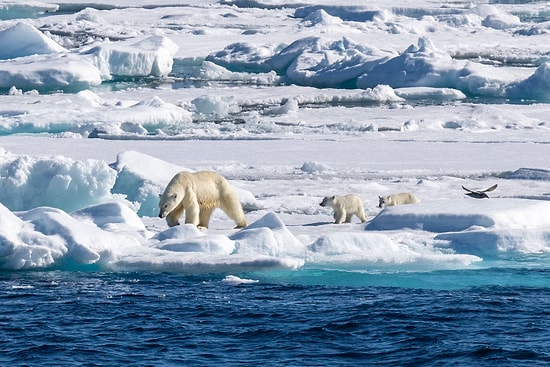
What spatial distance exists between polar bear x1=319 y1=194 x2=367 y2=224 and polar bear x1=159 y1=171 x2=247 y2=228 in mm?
1101

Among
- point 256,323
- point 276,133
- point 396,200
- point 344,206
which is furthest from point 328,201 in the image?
point 276,133

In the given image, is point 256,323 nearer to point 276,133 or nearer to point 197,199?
point 197,199

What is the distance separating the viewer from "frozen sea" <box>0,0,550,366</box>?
26.2 ft

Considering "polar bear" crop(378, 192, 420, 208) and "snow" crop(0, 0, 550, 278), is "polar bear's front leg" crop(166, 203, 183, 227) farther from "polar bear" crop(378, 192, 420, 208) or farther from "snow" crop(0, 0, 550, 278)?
"polar bear" crop(378, 192, 420, 208)

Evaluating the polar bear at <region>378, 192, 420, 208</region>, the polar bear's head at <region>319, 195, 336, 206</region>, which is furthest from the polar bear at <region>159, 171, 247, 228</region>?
the polar bear at <region>378, 192, 420, 208</region>

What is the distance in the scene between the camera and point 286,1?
43.1 m

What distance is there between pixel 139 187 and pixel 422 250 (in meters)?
3.79

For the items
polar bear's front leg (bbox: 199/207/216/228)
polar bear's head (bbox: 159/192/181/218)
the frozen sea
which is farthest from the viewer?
polar bear's front leg (bbox: 199/207/216/228)

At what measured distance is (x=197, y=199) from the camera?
37.2ft

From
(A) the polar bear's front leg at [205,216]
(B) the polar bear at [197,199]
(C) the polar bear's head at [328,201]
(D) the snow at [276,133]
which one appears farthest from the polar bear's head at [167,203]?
(C) the polar bear's head at [328,201]

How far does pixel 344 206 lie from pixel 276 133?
8119mm

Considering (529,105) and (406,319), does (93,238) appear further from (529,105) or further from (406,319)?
(529,105)

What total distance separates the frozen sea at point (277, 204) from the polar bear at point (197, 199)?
0.31 metres

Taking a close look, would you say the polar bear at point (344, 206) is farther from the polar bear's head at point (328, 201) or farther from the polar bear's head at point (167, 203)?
the polar bear's head at point (167, 203)
